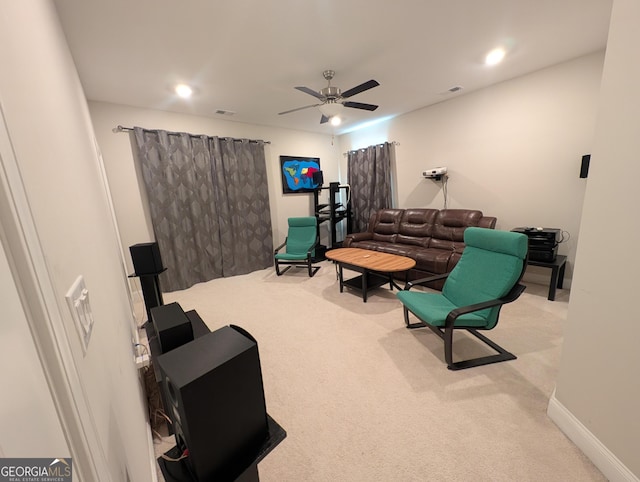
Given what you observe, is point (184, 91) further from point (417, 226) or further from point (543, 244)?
point (543, 244)

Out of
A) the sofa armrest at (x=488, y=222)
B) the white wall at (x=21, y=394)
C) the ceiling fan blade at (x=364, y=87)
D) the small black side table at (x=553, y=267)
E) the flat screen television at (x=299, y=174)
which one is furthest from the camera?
the flat screen television at (x=299, y=174)

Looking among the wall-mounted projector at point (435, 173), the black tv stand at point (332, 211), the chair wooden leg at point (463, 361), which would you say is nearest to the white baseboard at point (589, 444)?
the chair wooden leg at point (463, 361)

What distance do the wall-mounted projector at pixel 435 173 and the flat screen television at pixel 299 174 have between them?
1965mm

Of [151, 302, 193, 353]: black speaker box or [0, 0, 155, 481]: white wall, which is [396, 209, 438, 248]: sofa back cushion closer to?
[151, 302, 193, 353]: black speaker box

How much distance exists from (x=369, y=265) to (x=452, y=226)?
1.61 metres

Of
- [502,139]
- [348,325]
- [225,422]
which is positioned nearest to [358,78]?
[502,139]

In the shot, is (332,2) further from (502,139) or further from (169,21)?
(502,139)

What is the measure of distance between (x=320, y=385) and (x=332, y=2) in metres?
2.70

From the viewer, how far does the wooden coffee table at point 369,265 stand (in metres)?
2.95

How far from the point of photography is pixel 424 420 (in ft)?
5.01

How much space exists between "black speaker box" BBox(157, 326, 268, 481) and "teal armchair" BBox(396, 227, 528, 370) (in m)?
1.51

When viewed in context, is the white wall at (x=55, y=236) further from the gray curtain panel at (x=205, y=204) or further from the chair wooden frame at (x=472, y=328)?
the gray curtain panel at (x=205, y=204)

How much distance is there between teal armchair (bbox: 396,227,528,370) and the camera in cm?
187

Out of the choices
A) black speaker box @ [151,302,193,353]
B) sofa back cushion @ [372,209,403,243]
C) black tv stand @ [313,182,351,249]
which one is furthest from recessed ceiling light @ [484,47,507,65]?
black speaker box @ [151,302,193,353]
